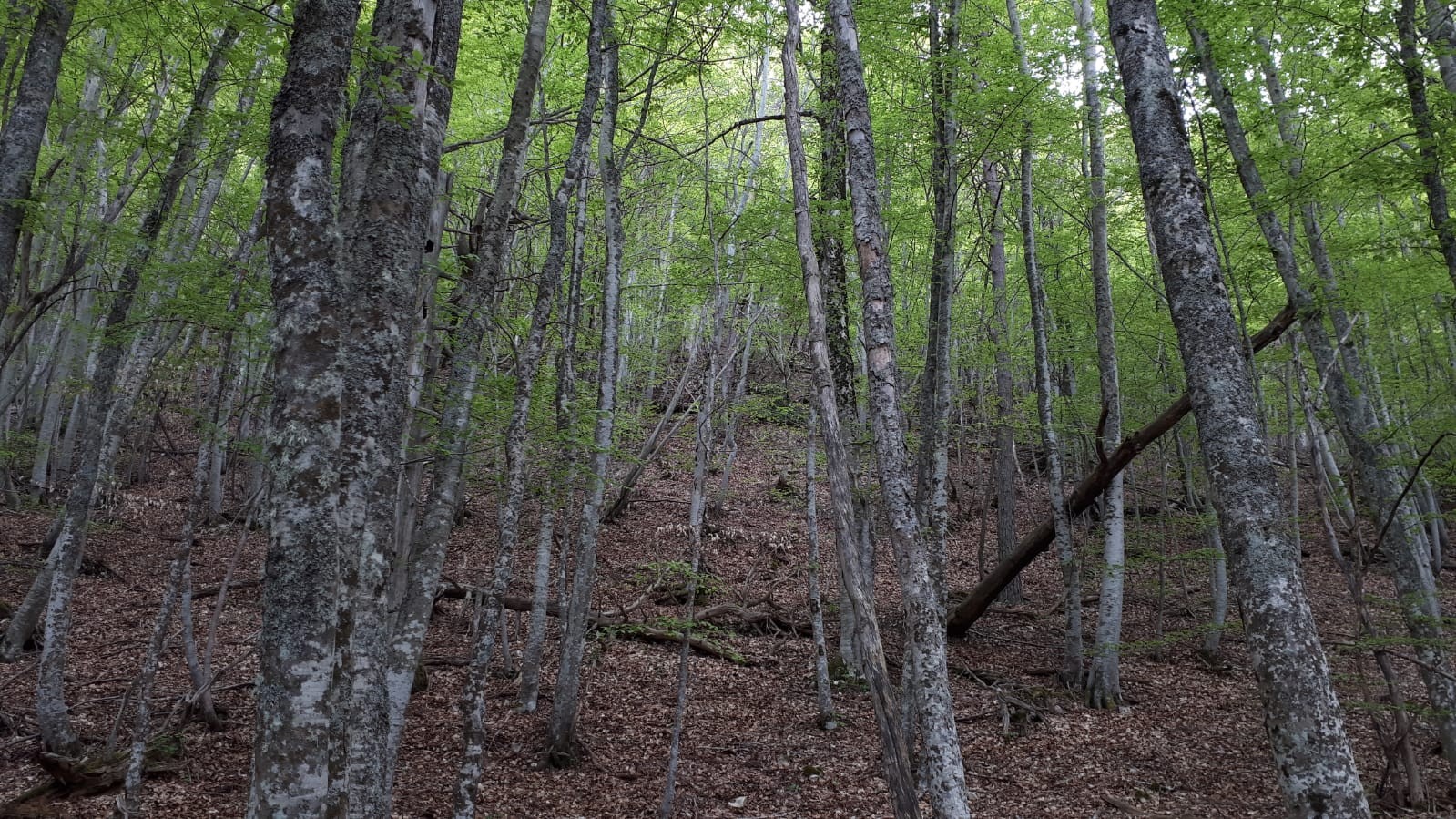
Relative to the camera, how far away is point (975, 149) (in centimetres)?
933

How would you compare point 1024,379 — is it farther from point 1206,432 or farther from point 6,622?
point 6,622

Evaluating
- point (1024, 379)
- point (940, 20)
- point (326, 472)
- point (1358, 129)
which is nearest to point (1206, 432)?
point (326, 472)

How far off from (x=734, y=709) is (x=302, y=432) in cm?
770

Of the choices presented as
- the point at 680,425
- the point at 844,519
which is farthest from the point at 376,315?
the point at 680,425

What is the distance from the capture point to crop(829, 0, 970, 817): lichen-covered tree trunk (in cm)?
467

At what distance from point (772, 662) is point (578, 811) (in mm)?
4368

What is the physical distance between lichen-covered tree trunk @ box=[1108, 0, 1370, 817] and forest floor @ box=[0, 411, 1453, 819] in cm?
403

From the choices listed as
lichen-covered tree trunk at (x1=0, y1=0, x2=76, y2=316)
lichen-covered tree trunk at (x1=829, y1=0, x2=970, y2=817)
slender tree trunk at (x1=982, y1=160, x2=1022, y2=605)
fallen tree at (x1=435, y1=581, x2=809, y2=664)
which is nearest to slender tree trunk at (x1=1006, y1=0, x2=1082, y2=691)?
slender tree trunk at (x1=982, y1=160, x2=1022, y2=605)

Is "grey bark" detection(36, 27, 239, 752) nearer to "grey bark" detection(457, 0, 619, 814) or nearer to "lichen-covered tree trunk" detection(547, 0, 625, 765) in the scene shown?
"grey bark" detection(457, 0, 619, 814)

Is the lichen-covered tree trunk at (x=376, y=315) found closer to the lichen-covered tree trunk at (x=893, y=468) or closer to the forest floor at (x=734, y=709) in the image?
the lichen-covered tree trunk at (x=893, y=468)

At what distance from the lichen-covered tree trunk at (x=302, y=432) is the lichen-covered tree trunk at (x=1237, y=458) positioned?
4174 millimetres

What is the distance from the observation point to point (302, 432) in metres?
3.05

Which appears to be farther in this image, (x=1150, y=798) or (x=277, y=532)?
(x=1150, y=798)

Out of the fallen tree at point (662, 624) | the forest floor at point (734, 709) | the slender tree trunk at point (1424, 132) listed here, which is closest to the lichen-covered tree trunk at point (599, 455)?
the forest floor at point (734, 709)
